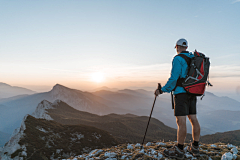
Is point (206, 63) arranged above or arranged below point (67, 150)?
above

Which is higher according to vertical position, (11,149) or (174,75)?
(174,75)

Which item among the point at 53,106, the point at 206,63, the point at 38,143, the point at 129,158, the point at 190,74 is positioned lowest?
the point at 53,106

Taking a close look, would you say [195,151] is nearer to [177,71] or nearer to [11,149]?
[177,71]

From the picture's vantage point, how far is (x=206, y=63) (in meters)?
5.05

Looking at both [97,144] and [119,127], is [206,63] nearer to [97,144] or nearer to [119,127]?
[97,144]

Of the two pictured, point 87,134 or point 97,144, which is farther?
point 87,134

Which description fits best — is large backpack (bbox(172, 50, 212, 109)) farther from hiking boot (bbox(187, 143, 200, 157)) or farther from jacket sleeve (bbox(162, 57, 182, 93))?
hiking boot (bbox(187, 143, 200, 157))

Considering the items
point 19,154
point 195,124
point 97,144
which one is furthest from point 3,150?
point 195,124

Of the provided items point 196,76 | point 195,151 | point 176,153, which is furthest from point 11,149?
point 196,76

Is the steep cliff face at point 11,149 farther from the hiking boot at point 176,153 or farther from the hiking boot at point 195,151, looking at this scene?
the hiking boot at point 195,151

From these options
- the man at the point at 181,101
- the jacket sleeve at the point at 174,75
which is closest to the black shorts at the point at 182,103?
the man at the point at 181,101

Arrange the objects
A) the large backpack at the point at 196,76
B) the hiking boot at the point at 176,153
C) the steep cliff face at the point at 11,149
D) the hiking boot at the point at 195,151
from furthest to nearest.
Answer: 1. the steep cliff face at the point at 11,149
2. the hiking boot at the point at 195,151
3. the hiking boot at the point at 176,153
4. the large backpack at the point at 196,76

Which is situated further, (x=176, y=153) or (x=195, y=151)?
(x=195, y=151)

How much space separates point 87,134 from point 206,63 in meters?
43.2
